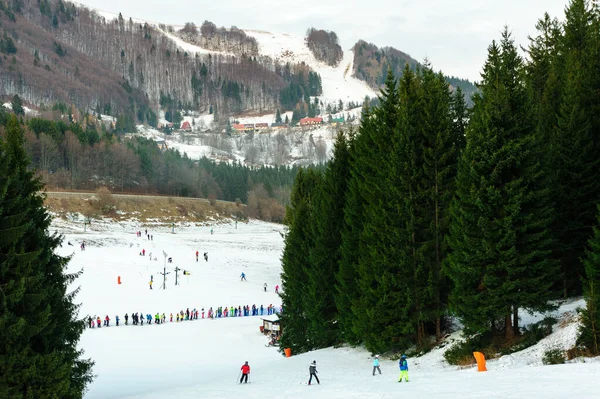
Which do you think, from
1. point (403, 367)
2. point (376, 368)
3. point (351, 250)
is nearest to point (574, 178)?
point (351, 250)

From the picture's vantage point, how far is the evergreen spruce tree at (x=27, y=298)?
49.1 feet

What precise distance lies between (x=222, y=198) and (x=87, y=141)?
36.6m

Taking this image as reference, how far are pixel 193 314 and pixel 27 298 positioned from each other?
27274mm

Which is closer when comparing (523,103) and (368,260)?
(523,103)

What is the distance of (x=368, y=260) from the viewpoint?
2369 cm

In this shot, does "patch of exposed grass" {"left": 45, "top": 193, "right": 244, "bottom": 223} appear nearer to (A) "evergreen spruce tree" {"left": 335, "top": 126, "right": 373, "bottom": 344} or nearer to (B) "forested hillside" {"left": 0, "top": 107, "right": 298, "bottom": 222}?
(B) "forested hillside" {"left": 0, "top": 107, "right": 298, "bottom": 222}

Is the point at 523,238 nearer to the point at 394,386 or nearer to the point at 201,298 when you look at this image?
the point at 394,386

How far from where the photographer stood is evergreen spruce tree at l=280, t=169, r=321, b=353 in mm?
32281

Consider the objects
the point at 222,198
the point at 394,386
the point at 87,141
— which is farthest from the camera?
the point at 222,198

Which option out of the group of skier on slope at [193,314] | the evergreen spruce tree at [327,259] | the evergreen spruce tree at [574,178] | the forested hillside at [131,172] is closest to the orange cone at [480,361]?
the evergreen spruce tree at [574,178]

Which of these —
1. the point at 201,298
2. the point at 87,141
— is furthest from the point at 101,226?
the point at 201,298

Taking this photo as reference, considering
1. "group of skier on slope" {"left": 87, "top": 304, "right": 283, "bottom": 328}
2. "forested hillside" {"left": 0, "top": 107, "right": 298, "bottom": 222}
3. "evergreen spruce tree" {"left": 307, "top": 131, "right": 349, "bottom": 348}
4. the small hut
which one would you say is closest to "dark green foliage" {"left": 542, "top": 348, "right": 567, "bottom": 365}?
"evergreen spruce tree" {"left": 307, "top": 131, "right": 349, "bottom": 348}

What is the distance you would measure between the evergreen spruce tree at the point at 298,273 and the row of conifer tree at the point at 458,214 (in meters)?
0.18

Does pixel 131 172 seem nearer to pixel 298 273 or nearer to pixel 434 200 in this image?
pixel 298 273
